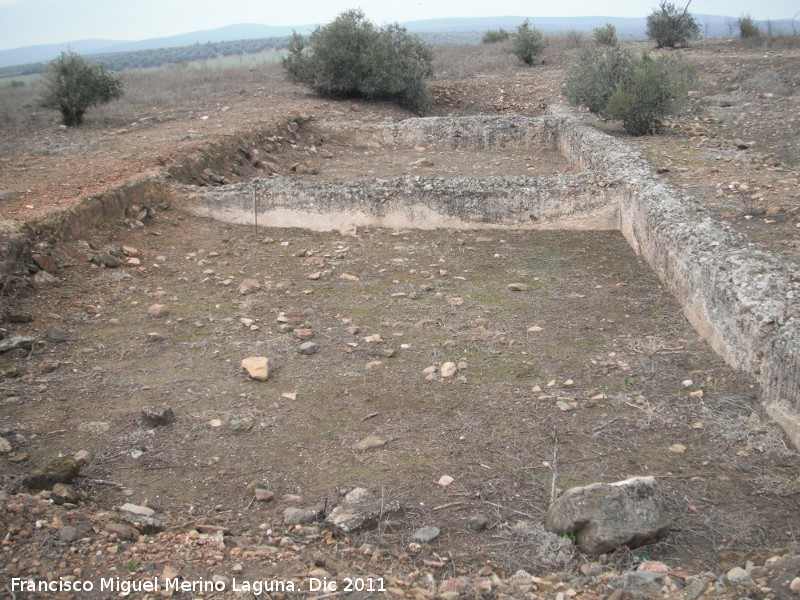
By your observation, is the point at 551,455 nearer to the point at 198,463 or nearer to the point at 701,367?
the point at 701,367

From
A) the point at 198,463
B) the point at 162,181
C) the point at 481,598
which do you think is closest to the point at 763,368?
the point at 481,598

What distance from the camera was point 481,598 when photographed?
2.94 m

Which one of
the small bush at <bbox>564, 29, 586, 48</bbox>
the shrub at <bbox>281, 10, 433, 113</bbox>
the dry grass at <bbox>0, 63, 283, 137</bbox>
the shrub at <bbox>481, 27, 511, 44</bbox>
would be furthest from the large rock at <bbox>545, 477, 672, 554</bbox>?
the shrub at <bbox>481, 27, 511, 44</bbox>

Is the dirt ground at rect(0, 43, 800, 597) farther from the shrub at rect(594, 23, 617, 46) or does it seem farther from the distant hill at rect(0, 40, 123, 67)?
the distant hill at rect(0, 40, 123, 67)

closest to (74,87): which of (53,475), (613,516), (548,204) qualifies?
(548,204)

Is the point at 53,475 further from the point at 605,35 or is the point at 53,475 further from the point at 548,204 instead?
the point at 605,35

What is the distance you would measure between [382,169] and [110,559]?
8237 millimetres

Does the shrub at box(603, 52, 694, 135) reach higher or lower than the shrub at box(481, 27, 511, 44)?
lower

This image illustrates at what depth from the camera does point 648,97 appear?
414 inches

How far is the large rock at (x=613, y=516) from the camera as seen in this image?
3209 millimetres

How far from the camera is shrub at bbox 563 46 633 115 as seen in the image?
1159 centimetres

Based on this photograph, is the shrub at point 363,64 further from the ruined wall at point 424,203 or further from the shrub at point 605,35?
the shrub at point 605,35

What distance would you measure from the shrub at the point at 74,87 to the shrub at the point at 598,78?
8.72 metres

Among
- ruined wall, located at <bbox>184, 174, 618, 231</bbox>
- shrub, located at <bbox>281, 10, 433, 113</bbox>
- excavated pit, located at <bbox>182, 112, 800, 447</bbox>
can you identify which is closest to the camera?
excavated pit, located at <bbox>182, 112, 800, 447</bbox>
